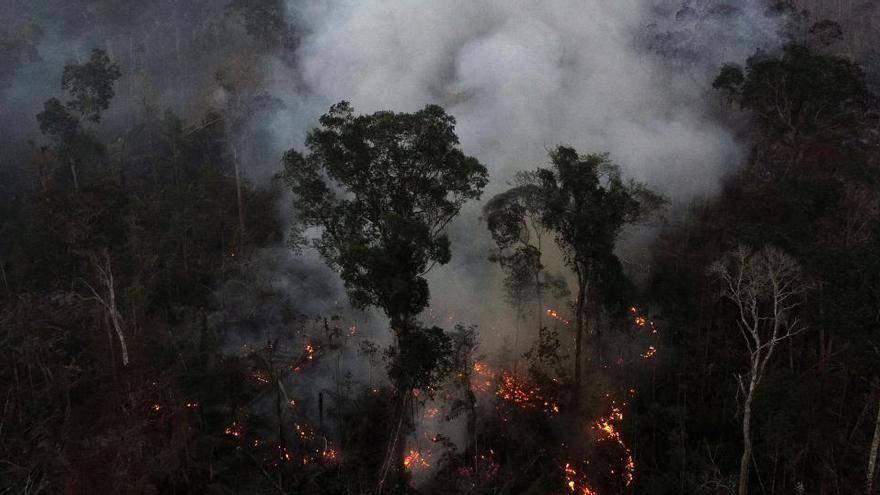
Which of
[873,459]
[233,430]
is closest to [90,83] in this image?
[233,430]

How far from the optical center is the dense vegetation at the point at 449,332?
1828cm

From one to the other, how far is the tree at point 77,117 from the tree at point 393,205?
2076cm

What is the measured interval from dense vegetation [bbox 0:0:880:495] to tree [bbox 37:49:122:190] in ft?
1.37

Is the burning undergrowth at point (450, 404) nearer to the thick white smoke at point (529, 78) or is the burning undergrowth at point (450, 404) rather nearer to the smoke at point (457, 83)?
the smoke at point (457, 83)

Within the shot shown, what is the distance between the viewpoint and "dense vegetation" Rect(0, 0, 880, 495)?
60.0 feet

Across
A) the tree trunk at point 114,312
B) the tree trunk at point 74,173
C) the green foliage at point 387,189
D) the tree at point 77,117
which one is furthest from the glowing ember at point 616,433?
the tree trunk at point 74,173

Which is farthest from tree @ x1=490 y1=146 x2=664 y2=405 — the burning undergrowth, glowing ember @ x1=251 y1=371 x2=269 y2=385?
glowing ember @ x1=251 y1=371 x2=269 y2=385

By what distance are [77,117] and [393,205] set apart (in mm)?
28174

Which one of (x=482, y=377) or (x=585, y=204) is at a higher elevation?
(x=585, y=204)

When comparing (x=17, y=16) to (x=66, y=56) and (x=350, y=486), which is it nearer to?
(x=66, y=56)

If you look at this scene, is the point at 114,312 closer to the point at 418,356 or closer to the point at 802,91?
the point at 418,356

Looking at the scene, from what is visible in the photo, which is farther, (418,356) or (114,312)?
(114,312)

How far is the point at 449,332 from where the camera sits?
26922mm

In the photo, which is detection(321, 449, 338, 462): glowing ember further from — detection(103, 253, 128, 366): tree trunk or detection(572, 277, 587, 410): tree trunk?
detection(572, 277, 587, 410): tree trunk
